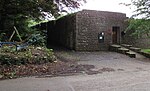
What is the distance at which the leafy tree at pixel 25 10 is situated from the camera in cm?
1566

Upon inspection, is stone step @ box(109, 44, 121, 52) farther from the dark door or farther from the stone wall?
the dark door

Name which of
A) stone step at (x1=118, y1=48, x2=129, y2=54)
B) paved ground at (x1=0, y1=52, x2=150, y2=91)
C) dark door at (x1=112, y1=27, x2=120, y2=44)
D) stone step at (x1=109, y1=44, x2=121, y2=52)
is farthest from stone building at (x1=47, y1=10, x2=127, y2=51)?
paved ground at (x1=0, y1=52, x2=150, y2=91)

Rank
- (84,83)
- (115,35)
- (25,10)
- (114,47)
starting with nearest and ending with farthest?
(84,83) → (25,10) → (114,47) → (115,35)

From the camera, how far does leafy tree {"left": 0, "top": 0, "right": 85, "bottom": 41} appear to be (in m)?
15.7

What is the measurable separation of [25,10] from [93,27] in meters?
5.47

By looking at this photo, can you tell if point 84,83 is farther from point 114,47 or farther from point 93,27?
point 114,47

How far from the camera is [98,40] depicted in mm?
18859

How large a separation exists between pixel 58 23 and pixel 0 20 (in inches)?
250

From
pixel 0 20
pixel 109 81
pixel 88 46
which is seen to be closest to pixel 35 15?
pixel 0 20

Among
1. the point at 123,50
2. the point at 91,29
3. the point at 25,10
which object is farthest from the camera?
the point at 91,29

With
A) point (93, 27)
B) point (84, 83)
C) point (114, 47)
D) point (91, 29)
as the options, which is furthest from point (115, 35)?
point (84, 83)

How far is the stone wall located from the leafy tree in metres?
2.01

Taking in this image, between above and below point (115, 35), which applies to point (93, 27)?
above

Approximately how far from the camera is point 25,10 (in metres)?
16.2
